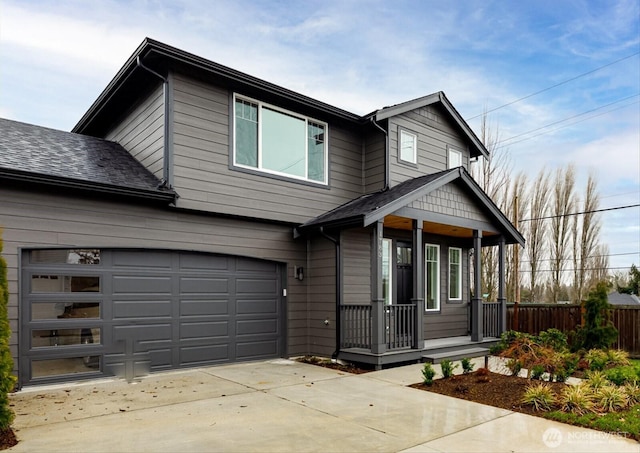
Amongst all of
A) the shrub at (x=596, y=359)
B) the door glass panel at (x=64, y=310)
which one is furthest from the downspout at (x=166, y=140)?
the shrub at (x=596, y=359)

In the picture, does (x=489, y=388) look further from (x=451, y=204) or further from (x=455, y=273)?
(x=455, y=273)

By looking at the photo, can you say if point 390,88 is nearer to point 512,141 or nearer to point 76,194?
point 512,141

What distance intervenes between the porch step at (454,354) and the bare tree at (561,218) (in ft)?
37.1

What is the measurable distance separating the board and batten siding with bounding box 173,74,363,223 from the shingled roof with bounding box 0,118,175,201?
560mm

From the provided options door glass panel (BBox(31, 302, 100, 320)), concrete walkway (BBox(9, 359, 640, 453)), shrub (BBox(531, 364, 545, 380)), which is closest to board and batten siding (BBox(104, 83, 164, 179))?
door glass panel (BBox(31, 302, 100, 320))

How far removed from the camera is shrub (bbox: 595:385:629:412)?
17.3ft

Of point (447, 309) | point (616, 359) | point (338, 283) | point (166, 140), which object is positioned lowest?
point (616, 359)

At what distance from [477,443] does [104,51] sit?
13.9m

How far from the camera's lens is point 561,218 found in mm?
19188

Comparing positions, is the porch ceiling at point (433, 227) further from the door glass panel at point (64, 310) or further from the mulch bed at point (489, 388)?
the door glass panel at point (64, 310)

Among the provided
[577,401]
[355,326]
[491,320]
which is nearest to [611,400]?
[577,401]

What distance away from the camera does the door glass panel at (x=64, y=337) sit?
6414 mm

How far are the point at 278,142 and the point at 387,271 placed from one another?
382 cm

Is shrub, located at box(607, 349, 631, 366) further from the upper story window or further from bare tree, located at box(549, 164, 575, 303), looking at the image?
bare tree, located at box(549, 164, 575, 303)
